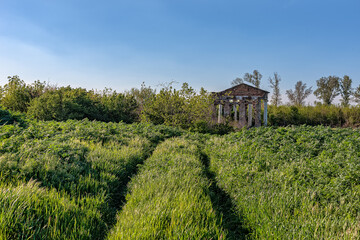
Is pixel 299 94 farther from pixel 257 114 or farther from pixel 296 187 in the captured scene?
pixel 296 187

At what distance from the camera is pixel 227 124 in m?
14.4

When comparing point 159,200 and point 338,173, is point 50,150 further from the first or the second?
point 338,173

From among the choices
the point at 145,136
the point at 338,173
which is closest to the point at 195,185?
the point at 338,173

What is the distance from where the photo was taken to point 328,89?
117 feet

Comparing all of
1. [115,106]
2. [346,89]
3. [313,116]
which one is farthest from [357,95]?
[115,106]

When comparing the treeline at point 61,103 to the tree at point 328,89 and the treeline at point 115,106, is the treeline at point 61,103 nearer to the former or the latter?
the treeline at point 115,106

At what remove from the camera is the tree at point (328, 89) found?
35156 mm

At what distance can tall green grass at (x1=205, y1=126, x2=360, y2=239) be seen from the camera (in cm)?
283

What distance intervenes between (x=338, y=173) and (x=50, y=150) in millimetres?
6026

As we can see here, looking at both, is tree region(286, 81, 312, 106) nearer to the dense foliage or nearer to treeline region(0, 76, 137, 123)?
the dense foliage

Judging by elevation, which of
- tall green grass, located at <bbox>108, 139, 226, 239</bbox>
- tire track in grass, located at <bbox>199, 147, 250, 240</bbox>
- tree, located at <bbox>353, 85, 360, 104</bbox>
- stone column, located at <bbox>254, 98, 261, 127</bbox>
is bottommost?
tire track in grass, located at <bbox>199, 147, 250, 240</bbox>

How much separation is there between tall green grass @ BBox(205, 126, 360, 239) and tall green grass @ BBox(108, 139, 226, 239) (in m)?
0.67

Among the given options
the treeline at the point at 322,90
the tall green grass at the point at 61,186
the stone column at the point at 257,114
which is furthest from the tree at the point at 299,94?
the tall green grass at the point at 61,186

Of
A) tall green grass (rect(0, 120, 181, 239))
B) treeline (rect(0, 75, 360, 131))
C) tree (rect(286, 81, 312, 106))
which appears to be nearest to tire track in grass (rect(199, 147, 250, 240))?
tall green grass (rect(0, 120, 181, 239))
